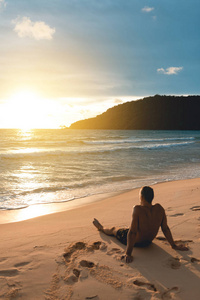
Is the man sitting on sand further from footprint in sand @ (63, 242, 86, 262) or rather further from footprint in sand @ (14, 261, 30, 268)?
footprint in sand @ (14, 261, 30, 268)

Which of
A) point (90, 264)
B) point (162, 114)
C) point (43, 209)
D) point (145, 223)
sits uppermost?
point (162, 114)

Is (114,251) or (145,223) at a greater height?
(145,223)

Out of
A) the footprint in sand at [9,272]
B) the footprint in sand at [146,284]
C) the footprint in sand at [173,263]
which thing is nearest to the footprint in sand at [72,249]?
the footprint in sand at [9,272]

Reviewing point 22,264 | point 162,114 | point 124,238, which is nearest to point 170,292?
point 124,238

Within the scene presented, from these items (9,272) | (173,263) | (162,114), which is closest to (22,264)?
(9,272)

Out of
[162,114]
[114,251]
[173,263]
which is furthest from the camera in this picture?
[162,114]

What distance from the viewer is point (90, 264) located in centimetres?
319

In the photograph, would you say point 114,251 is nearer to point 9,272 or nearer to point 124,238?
point 124,238

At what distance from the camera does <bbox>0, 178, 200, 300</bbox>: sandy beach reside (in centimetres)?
263

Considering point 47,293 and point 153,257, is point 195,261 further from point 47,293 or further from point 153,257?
point 47,293

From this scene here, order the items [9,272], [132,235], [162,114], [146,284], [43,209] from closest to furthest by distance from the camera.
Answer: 1. [146,284]
2. [9,272]
3. [132,235]
4. [43,209]
5. [162,114]

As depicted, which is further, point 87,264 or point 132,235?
point 132,235

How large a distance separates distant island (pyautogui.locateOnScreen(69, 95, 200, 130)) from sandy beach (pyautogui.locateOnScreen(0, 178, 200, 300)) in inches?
5408

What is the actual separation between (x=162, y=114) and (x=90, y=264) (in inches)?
5666
